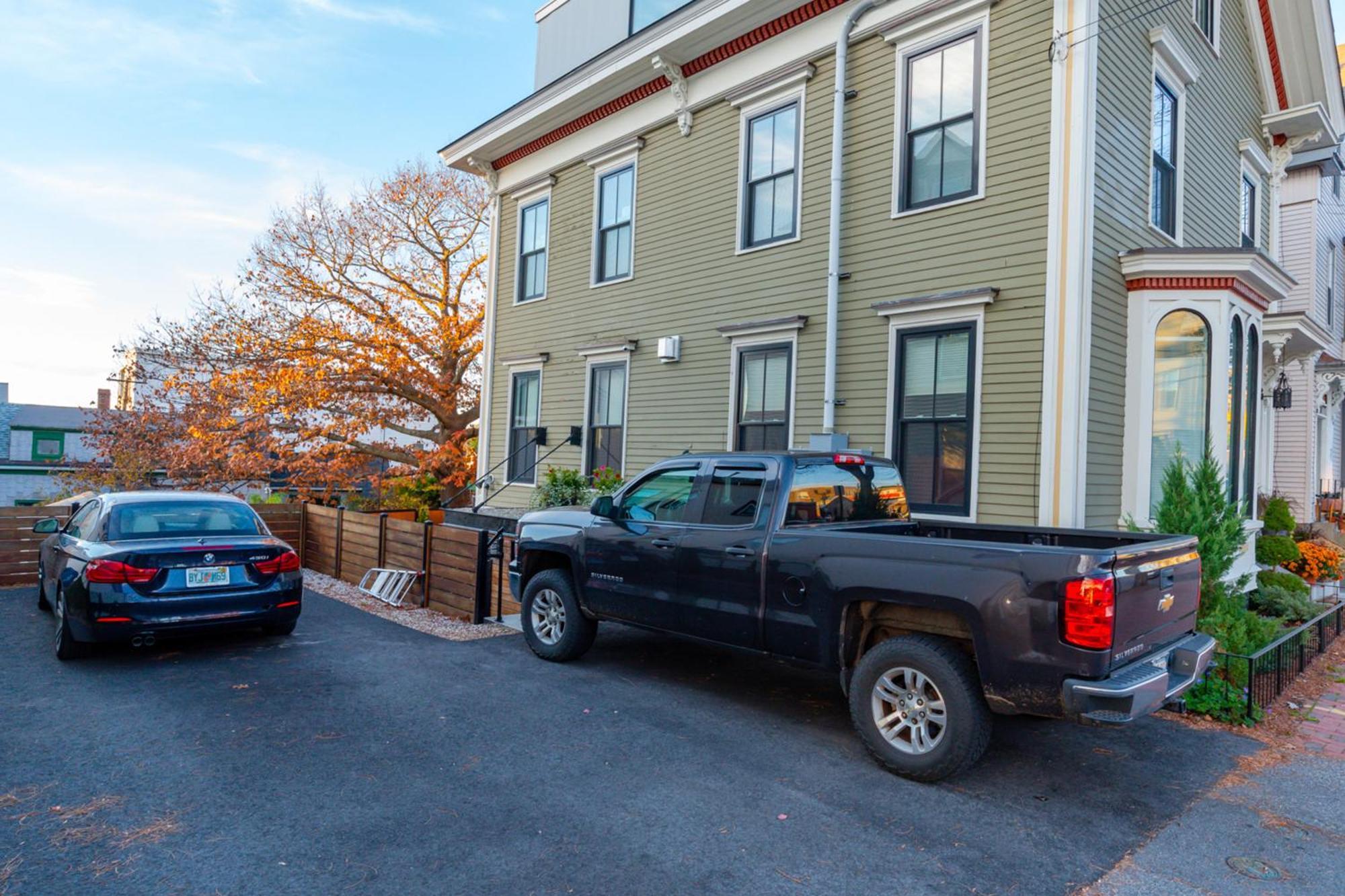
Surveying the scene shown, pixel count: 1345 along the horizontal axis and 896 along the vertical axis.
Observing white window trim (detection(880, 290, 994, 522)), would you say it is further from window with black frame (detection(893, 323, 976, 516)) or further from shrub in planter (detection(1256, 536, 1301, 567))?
shrub in planter (detection(1256, 536, 1301, 567))

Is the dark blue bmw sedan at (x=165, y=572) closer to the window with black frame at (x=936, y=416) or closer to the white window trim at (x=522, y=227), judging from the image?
the window with black frame at (x=936, y=416)

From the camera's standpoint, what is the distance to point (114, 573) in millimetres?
6469

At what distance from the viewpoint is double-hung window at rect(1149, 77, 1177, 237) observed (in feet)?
31.4

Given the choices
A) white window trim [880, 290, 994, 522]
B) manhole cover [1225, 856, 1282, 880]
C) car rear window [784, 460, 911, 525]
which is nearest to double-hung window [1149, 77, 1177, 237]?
white window trim [880, 290, 994, 522]

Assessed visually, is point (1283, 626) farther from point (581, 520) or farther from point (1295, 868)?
point (581, 520)

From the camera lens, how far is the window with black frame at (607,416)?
12.7 metres

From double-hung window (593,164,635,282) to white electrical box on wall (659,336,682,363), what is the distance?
67.3 inches

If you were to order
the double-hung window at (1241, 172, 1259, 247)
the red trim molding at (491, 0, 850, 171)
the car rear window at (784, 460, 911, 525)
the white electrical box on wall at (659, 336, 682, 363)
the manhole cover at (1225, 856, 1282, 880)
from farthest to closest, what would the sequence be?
the double-hung window at (1241, 172, 1259, 247), the white electrical box on wall at (659, 336, 682, 363), the red trim molding at (491, 0, 850, 171), the car rear window at (784, 460, 911, 525), the manhole cover at (1225, 856, 1282, 880)

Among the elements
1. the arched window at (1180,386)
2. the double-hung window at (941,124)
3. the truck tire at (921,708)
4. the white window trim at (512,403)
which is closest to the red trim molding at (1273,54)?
the double-hung window at (941,124)

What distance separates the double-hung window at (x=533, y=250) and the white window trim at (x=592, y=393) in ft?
6.76

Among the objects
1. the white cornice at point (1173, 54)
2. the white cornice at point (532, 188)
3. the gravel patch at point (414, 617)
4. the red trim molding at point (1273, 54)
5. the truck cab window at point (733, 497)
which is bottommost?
the gravel patch at point (414, 617)

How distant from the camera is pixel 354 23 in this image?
15172 mm

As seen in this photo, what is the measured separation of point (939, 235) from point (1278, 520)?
26.7 ft

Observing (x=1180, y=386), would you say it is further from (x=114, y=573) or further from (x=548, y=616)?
(x=114, y=573)
